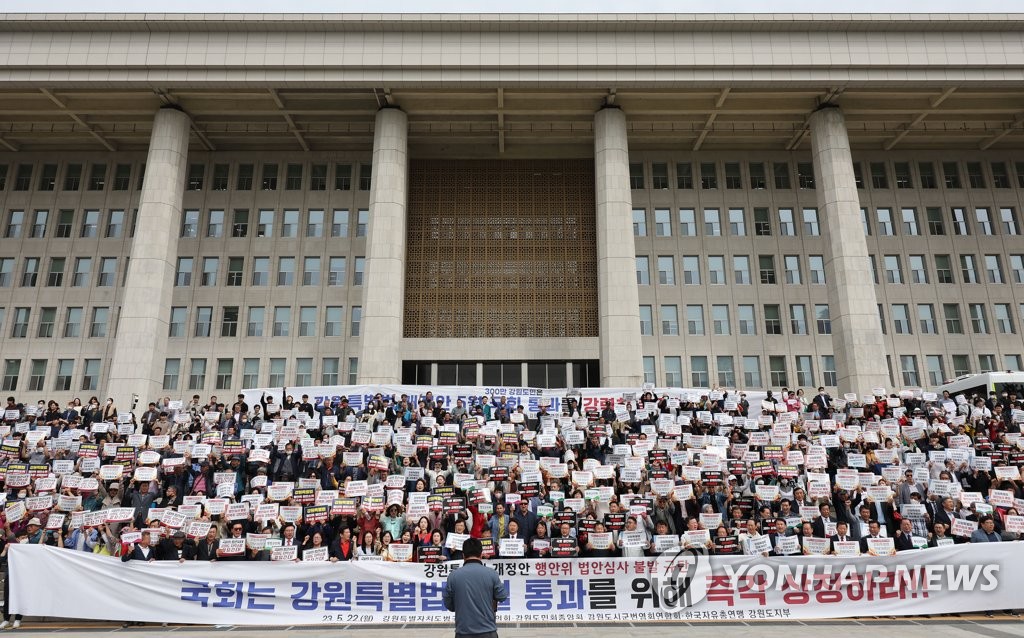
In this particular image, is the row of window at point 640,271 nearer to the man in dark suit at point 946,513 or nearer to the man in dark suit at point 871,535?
the man in dark suit at point 946,513

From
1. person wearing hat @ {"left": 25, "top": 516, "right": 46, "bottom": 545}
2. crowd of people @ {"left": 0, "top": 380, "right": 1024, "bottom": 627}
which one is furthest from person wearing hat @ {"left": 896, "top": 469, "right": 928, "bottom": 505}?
person wearing hat @ {"left": 25, "top": 516, "right": 46, "bottom": 545}

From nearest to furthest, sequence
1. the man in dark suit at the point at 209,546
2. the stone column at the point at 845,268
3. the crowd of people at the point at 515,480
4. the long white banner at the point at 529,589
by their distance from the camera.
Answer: the long white banner at the point at 529,589 → the man in dark suit at the point at 209,546 → the crowd of people at the point at 515,480 → the stone column at the point at 845,268

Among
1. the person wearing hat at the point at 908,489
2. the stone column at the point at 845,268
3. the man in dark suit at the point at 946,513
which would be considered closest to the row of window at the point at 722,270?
the stone column at the point at 845,268

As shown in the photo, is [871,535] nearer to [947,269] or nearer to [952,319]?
[952,319]

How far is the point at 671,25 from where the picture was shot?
103ft

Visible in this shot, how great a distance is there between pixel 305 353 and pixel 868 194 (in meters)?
33.1

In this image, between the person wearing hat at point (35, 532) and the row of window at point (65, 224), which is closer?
the person wearing hat at point (35, 532)

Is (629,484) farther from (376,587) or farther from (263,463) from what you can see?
(263,463)

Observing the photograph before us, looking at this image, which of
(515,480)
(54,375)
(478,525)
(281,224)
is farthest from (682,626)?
(54,375)

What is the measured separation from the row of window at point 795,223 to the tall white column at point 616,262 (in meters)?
6.05

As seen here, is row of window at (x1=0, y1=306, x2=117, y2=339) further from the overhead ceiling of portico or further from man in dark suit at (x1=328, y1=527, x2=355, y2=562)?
man in dark suit at (x1=328, y1=527, x2=355, y2=562)

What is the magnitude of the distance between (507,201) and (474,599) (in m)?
33.9

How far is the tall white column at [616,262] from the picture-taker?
30.2 metres

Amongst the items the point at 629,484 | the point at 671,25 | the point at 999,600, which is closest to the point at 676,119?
the point at 671,25
